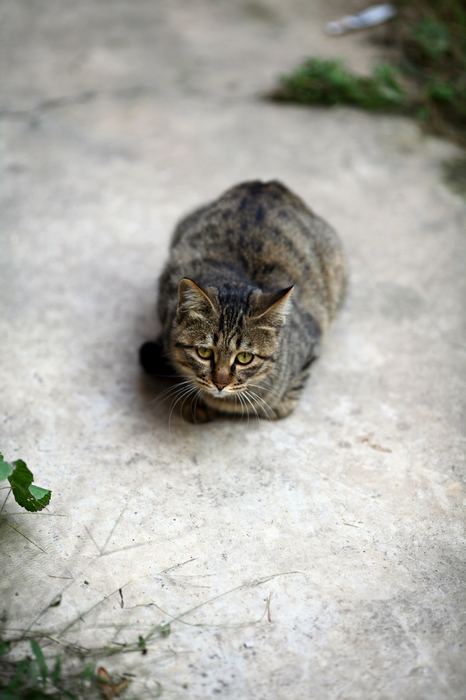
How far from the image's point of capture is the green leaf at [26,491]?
76.7 inches

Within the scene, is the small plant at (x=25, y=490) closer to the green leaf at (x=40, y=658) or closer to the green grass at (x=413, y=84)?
the green leaf at (x=40, y=658)

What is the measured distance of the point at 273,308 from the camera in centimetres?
217

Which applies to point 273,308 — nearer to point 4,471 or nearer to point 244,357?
point 244,357

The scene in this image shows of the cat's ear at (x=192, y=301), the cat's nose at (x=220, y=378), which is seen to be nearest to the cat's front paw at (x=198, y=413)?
the cat's nose at (x=220, y=378)

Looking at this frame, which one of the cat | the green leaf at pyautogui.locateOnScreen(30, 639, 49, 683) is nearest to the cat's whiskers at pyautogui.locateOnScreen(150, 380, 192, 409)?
the cat

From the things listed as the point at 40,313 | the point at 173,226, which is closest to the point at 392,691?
the point at 40,313

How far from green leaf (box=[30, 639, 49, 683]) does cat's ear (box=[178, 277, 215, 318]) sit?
4.11 ft

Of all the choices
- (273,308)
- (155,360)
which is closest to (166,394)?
(155,360)

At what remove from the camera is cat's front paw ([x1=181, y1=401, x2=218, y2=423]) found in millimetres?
2568

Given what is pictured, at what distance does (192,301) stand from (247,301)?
221 mm

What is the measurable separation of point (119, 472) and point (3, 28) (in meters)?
4.70

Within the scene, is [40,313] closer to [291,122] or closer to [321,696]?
[321,696]

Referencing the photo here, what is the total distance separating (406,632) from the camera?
1.89 meters

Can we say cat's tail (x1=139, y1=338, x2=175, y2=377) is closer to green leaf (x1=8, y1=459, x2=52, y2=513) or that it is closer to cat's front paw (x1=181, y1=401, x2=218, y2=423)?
cat's front paw (x1=181, y1=401, x2=218, y2=423)
